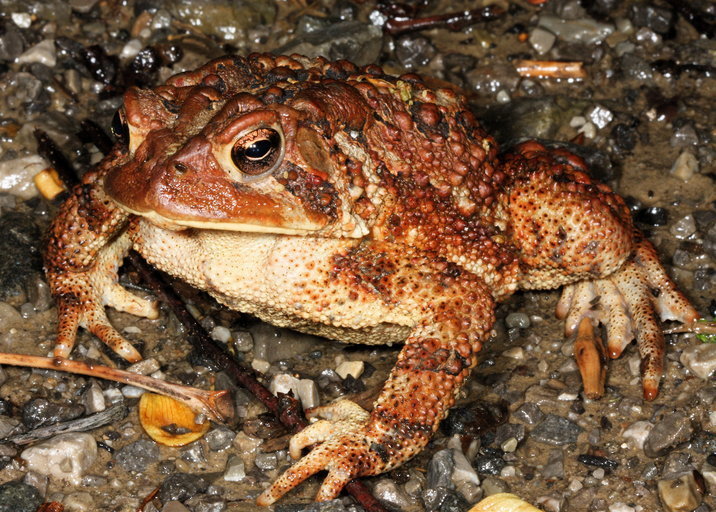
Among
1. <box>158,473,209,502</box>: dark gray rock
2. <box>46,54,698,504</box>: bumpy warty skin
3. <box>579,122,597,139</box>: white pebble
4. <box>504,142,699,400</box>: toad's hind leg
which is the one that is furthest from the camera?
<box>579,122,597,139</box>: white pebble

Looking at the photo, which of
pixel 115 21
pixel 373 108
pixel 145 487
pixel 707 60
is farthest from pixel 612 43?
pixel 145 487

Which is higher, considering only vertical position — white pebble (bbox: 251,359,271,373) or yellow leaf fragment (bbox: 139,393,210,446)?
yellow leaf fragment (bbox: 139,393,210,446)

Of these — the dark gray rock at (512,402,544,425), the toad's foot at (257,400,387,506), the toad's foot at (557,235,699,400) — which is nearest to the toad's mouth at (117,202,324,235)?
the toad's foot at (257,400,387,506)

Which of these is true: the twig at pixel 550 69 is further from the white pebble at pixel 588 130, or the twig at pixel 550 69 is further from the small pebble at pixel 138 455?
the small pebble at pixel 138 455

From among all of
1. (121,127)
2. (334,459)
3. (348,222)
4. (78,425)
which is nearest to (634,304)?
(348,222)

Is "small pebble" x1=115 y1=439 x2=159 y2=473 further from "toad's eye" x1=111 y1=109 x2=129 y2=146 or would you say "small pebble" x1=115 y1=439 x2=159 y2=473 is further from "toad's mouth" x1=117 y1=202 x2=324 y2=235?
"toad's eye" x1=111 y1=109 x2=129 y2=146

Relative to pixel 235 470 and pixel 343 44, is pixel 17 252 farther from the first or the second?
pixel 343 44
